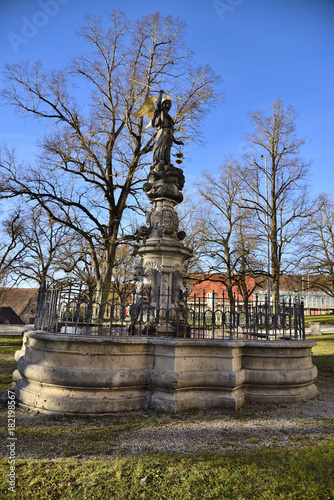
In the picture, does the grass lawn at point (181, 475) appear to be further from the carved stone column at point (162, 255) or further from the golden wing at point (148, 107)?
the golden wing at point (148, 107)

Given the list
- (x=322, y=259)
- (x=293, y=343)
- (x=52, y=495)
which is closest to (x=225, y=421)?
(x=293, y=343)

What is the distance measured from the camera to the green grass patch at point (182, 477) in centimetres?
289

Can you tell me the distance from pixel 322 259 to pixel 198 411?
1993 cm

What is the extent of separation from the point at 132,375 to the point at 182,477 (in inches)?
95.6

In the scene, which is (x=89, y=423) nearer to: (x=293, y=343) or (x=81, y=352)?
(x=81, y=352)

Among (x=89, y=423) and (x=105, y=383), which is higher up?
(x=105, y=383)

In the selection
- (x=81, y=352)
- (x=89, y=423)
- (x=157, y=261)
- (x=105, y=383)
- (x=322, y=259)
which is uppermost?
(x=322, y=259)

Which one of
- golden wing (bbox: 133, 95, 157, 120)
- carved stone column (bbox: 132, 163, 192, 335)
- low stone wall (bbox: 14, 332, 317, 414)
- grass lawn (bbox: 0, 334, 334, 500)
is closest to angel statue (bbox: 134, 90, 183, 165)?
carved stone column (bbox: 132, 163, 192, 335)

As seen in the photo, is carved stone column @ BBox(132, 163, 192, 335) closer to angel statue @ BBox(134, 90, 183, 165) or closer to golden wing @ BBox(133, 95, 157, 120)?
angel statue @ BBox(134, 90, 183, 165)

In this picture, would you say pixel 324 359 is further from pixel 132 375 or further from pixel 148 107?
pixel 148 107

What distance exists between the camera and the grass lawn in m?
2.89

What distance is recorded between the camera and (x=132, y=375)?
5.47 meters

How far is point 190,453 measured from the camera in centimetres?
370

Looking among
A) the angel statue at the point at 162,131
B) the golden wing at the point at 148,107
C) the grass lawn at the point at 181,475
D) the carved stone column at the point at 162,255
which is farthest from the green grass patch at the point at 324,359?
the golden wing at the point at 148,107
